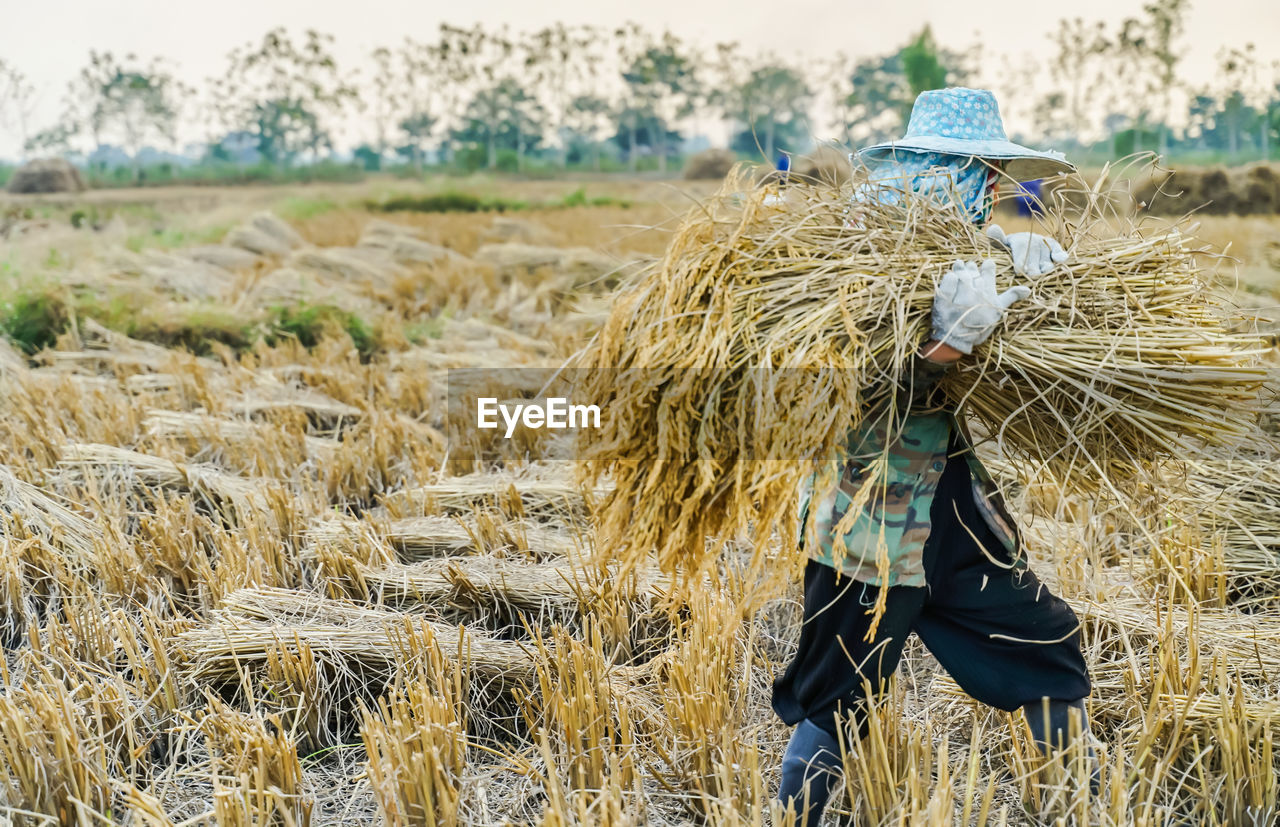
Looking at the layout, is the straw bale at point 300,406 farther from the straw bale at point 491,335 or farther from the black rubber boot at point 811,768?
the black rubber boot at point 811,768

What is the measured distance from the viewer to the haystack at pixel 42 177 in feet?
79.2

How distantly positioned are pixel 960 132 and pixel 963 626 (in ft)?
2.94

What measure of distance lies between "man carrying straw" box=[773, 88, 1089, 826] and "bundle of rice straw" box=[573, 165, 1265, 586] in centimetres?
5

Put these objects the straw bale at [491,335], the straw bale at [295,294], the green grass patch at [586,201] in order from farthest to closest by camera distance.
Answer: the green grass patch at [586,201] < the straw bale at [295,294] < the straw bale at [491,335]

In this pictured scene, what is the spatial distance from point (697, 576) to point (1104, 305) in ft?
2.65

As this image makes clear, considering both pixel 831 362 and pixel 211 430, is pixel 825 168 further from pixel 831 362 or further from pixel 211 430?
pixel 211 430

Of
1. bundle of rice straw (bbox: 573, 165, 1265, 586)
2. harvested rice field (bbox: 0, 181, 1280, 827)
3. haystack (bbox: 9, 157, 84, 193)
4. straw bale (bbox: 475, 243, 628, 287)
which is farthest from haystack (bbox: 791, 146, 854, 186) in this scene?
haystack (bbox: 9, 157, 84, 193)

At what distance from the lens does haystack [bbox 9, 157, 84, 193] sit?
2414cm

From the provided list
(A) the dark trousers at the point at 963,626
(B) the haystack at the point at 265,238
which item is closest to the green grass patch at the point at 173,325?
(B) the haystack at the point at 265,238

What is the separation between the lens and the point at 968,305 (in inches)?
53.3

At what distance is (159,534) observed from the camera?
2.58m

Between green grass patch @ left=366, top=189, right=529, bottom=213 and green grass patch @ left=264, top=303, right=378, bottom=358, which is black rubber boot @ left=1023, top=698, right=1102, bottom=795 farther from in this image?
green grass patch @ left=366, top=189, right=529, bottom=213

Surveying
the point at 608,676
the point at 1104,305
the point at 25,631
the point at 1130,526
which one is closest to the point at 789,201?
the point at 1104,305

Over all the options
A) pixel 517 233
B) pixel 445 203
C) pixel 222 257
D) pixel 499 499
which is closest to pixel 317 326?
pixel 499 499
